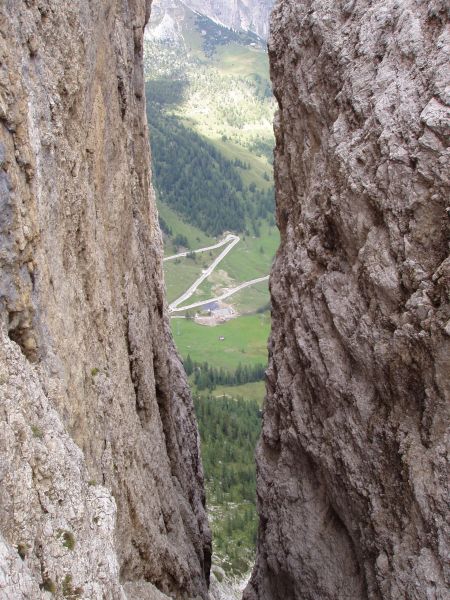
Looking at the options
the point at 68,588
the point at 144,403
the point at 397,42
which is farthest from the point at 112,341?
the point at 397,42

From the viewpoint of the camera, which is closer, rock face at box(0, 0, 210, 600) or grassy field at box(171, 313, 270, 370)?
rock face at box(0, 0, 210, 600)

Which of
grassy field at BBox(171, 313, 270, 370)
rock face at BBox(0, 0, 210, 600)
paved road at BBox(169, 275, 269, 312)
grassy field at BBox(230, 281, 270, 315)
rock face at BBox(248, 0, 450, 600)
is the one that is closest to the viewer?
rock face at BBox(0, 0, 210, 600)

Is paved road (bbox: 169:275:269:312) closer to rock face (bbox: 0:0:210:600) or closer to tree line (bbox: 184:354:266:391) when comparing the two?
tree line (bbox: 184:354:266:391)

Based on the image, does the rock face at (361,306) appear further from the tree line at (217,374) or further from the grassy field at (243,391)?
the tree line at (217,374)

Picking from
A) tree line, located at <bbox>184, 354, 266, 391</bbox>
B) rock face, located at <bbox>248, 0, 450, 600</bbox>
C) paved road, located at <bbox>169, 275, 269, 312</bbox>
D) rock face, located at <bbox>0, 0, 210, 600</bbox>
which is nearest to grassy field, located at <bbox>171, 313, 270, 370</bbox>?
paved road, located at <bbox>169, 275, 269, 312</bbox>

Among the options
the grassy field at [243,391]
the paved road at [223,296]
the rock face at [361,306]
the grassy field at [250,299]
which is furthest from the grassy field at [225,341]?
the rock face at [361,306]

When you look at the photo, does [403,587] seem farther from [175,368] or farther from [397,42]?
[175,368]
